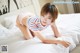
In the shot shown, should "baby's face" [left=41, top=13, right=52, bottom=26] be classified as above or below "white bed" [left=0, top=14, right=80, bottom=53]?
above

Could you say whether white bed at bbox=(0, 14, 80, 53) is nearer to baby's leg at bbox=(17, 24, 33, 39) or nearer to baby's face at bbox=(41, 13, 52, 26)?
baby's leg at bbox=(17, 24, 33, 39)

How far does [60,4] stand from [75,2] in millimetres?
290

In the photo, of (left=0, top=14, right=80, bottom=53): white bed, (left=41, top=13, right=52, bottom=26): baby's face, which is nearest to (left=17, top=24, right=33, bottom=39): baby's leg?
(left=0, top=14, right=80, bottom=53): white bed

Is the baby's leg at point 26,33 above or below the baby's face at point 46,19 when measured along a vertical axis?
below

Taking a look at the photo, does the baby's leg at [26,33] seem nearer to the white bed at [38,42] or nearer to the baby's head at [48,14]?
the white bed at [38,42]

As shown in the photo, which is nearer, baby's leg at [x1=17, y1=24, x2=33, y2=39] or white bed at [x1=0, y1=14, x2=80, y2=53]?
white bed at [x1=0, y1=14, x2=80, y2=53]

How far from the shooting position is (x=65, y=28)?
164 cm

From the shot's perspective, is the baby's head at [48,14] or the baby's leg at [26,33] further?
the baby's leg at [26,33]

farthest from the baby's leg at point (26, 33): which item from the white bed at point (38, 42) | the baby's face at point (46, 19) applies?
the baby's face at point (46, 19)

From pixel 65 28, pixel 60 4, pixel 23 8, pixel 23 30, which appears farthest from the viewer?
pixel 60 4

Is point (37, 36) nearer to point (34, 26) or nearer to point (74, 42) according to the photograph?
point (34, 26)

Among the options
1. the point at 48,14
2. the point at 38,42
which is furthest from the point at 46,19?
the point at 38,42

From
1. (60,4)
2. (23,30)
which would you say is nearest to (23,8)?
(60,4)

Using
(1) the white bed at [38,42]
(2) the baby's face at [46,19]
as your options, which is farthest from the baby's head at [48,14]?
(1) the white bed at [38,42]
